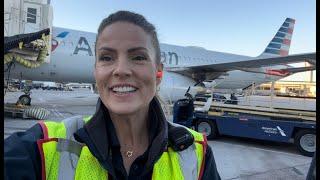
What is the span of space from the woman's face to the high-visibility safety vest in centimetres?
15

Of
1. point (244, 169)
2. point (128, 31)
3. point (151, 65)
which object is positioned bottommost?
point (244, 169)

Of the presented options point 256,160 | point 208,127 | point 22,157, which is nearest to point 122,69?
point 22,157

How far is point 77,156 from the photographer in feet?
4.23

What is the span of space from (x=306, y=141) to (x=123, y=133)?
22.0ft

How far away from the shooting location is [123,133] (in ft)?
5.03

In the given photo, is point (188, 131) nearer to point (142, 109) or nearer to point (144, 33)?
point (142, 109)

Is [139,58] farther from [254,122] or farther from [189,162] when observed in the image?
[254,122]

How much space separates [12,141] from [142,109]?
0.57 m

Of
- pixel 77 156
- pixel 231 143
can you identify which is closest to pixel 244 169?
pixel 231 143

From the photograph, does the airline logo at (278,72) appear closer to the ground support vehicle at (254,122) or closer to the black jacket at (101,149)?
the ground support vehicle at (254,122)

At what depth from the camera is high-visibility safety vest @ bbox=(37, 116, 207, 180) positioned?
123 centimetres

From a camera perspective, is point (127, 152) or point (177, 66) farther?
point (177, 66)

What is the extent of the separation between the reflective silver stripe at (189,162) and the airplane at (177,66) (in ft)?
32.9

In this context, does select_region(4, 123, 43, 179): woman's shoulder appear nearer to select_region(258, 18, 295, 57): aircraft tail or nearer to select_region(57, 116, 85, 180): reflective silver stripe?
select_region(57, 116, 85, 180): reflective silver stripe
